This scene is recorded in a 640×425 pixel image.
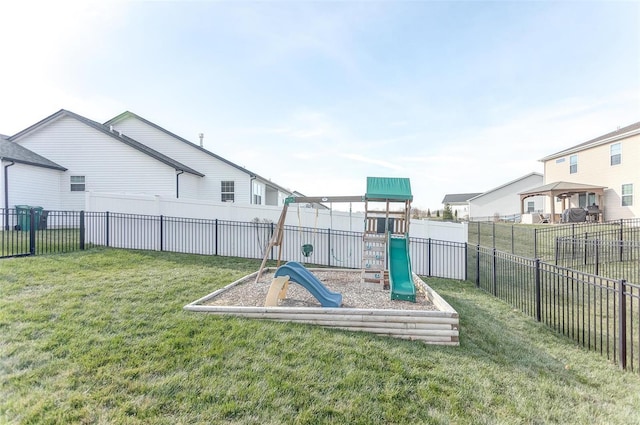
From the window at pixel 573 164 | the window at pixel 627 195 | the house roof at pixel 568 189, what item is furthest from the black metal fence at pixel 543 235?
the window at pixel 573 164

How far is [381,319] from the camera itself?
414 centimetres

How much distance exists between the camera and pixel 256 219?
406 inches

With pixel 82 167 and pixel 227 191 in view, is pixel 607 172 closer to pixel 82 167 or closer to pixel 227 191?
pixel 227 191

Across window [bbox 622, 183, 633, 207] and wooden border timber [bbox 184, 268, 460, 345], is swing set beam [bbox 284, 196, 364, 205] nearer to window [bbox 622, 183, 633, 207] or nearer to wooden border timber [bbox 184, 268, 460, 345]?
wooden border timber [bbox 184, 268, 460, 345]

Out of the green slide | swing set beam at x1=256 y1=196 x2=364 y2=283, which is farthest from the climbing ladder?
swing set beam at x1=256 y1=196 x2=364 y2=283

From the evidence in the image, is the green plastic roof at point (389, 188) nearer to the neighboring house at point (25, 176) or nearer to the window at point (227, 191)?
the window at point (227, 191)

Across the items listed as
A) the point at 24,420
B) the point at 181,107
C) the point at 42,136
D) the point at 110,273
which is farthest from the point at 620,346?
the point at 42,136

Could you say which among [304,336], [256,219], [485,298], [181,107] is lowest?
[485,298]

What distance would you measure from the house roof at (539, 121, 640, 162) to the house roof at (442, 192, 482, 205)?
23714 millimetres

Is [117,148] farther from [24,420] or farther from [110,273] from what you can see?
[24,420]

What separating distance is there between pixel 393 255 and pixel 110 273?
6.52 metres

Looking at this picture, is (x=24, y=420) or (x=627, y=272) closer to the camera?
(x=24, y=420)

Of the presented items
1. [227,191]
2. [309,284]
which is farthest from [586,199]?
[309,284]

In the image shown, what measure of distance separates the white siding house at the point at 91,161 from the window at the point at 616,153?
27383mm
